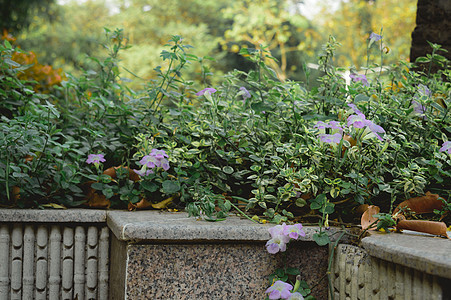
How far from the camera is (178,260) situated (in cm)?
131

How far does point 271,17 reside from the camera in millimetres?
13055

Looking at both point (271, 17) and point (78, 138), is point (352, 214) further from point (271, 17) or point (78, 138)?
point (271, 17)

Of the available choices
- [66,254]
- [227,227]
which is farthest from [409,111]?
[66,254]

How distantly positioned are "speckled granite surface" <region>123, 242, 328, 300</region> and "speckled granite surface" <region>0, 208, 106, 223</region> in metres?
0.38

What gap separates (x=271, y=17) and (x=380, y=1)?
391 centimetres

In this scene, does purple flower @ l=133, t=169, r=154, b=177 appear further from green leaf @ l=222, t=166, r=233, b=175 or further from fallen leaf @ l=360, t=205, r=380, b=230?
fallen leaf @ l=360, t=205, r=380, b=230

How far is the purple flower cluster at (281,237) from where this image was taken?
125 cm

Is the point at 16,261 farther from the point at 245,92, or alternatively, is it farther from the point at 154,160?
the point at 245,92

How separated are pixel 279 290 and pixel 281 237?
14 cm

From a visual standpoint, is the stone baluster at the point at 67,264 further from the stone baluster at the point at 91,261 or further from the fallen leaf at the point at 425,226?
the fallen leaf at the point at 425,226

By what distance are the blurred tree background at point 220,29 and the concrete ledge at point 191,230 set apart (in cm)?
818

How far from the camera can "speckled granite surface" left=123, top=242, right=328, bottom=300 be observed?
1279 mm

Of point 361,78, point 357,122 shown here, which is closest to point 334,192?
point 357,122

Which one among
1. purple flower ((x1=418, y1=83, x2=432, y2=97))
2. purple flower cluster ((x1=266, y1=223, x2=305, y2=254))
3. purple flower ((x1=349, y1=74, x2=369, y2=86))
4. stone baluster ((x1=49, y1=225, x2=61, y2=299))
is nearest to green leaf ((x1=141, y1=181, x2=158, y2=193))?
stone baluster ((x1=49, y1=225, x2=61, y2=299))
